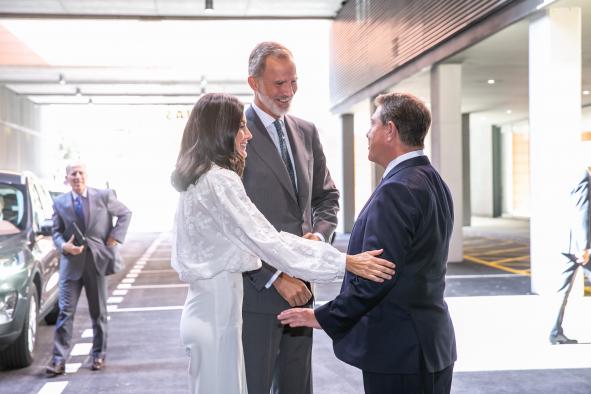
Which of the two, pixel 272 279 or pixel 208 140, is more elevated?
pixel 208 140

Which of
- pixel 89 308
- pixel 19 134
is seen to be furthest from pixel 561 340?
pixel 19 134

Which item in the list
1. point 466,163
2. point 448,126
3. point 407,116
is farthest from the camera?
point 466,163

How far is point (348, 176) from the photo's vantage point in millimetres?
22641

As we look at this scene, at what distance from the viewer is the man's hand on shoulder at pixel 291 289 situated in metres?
2.76

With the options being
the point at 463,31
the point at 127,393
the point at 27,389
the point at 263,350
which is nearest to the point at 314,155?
the point at 263,350

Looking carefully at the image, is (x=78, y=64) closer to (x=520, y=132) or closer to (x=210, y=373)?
(x=520, y=132)

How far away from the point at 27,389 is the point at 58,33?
18299 mm

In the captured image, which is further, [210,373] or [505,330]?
[505,330]

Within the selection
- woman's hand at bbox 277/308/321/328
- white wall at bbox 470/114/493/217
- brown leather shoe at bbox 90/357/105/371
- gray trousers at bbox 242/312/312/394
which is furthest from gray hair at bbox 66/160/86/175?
white wall at bbox 470/114/493/217

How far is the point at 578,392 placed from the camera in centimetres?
509

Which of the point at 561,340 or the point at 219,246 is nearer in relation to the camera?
the point at 219,246

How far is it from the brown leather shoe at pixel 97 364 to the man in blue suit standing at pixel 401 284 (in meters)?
4.14

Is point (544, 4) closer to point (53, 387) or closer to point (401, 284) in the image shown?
point (53, 387)

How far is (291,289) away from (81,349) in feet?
15.7
